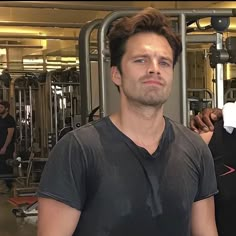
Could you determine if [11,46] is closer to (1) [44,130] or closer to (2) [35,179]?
(1) [44,130]

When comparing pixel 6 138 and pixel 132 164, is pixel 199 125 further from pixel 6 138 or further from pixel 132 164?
pixel 6 138

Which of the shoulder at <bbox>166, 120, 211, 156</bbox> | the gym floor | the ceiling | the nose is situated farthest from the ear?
the gym floor

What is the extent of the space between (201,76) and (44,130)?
9.90 ft

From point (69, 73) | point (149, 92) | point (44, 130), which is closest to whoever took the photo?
point (149, 92)

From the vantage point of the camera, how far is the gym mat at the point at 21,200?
6.39m

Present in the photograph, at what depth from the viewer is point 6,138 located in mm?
7863

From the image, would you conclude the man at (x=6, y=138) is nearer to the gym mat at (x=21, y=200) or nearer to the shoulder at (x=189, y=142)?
the gym mat at (x=21, y=200)

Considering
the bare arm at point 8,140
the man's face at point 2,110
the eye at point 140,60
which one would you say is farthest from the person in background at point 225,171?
the man's face at point 2,110

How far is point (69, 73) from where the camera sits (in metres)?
7.93

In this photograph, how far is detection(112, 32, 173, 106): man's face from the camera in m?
1.39

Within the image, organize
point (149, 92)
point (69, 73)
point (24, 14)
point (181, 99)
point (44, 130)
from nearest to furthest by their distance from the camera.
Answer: point (149, 92) < point (181, 99) < point (24, 14) < point (69, 73) < point (44, 130)

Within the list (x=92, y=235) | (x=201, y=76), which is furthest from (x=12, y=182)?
(x=92, y=235)

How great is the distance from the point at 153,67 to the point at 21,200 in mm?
5628

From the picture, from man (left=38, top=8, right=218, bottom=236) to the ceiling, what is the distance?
216cm
